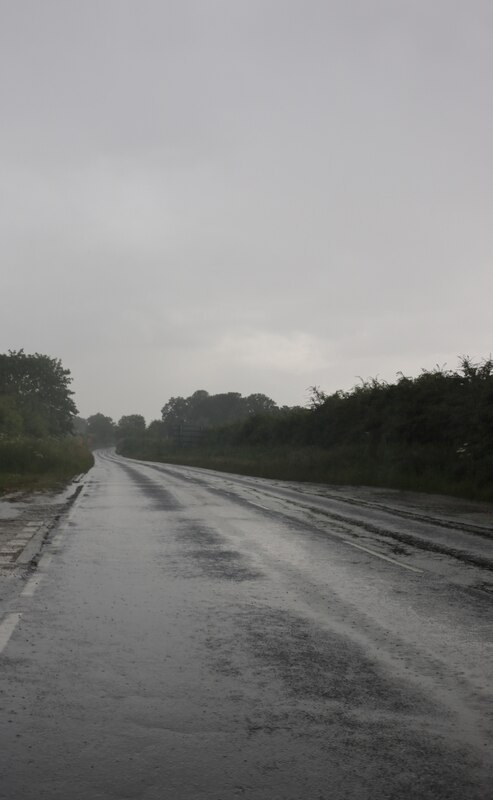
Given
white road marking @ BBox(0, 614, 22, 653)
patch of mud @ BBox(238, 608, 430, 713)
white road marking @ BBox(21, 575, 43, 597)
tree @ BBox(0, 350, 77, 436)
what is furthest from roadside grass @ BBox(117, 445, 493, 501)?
tree @ BBox(0, 350, 77, 436)

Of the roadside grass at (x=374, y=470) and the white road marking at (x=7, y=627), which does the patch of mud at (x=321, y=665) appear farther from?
the roadside grass at (x=374, y=470)

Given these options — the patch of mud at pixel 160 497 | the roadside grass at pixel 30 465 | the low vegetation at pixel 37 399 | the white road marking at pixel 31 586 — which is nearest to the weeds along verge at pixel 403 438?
the patch of mud at pixel 160 497

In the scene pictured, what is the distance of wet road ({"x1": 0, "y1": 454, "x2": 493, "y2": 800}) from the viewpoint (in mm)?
3611

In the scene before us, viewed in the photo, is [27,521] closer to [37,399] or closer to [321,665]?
[321,665]

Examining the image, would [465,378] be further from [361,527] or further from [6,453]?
[6,453]

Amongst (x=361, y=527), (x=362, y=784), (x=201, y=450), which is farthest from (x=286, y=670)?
(x=201, y=450)

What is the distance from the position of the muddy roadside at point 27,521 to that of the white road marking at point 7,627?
8.34 feet

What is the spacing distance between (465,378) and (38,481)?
17.2 m

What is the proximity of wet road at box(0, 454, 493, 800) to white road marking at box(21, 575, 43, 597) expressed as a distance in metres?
0.04

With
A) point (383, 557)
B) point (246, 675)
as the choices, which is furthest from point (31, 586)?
point (383, 557)

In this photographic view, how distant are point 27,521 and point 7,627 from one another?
869 cm

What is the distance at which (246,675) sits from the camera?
5.11 m

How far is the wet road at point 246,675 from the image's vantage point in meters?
3.61

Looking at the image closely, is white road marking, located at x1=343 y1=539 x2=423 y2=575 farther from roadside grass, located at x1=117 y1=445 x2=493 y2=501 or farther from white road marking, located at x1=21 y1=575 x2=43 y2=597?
roadside grass, located at x1=117 y1=445 x2=493 y2=501
